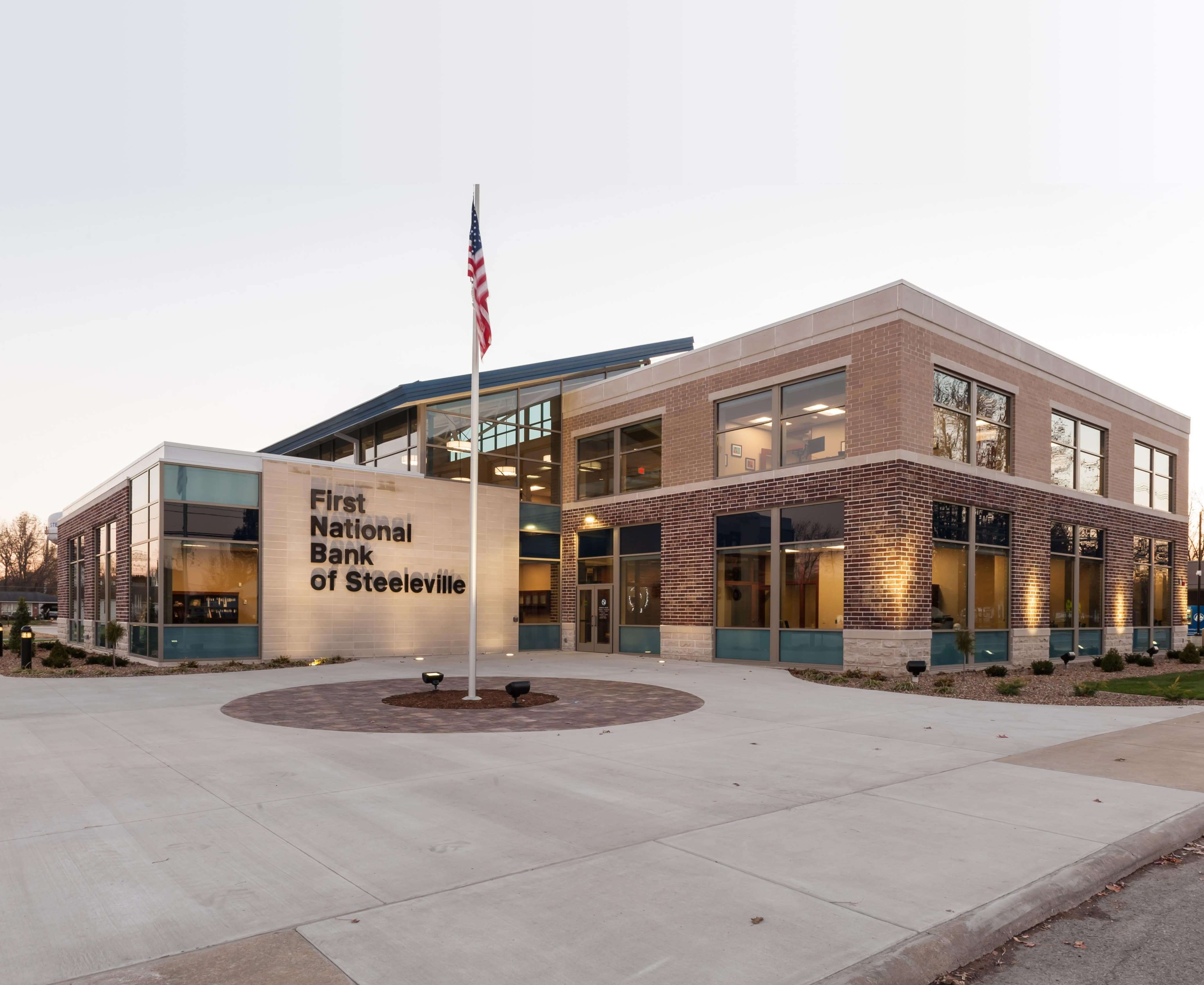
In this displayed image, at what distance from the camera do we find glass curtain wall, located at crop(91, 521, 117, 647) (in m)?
26.3

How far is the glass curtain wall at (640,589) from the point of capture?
25.9m

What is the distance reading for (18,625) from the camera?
3159 cm

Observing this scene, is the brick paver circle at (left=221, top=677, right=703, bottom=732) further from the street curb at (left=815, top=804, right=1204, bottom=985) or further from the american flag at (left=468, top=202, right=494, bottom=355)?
the street curb at (left=815, top=804, right=1204, bottom=985)

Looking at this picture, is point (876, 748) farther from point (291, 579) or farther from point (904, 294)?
point (291, 579)

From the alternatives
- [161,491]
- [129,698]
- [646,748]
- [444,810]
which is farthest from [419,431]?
[444,810]

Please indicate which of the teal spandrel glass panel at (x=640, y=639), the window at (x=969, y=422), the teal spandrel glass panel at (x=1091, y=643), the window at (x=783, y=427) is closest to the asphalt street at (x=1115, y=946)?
the window at (x=783, y=427)

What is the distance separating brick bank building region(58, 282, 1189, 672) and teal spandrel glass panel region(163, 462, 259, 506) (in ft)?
0.18

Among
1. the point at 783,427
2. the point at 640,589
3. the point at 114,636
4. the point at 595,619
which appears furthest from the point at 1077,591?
the point at 114,636

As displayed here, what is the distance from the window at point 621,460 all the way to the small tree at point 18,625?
730 inches

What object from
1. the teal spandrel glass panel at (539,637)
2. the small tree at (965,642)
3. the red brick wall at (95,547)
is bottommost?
the teal spandrel glass panel at (539,637)

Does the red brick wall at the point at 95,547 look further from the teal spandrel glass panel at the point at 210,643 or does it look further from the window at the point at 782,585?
the window at the point at 782,585

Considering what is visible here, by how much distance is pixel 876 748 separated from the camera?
1022 cm

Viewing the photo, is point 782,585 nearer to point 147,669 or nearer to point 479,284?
point 479,284

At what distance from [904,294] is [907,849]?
53.3ft
